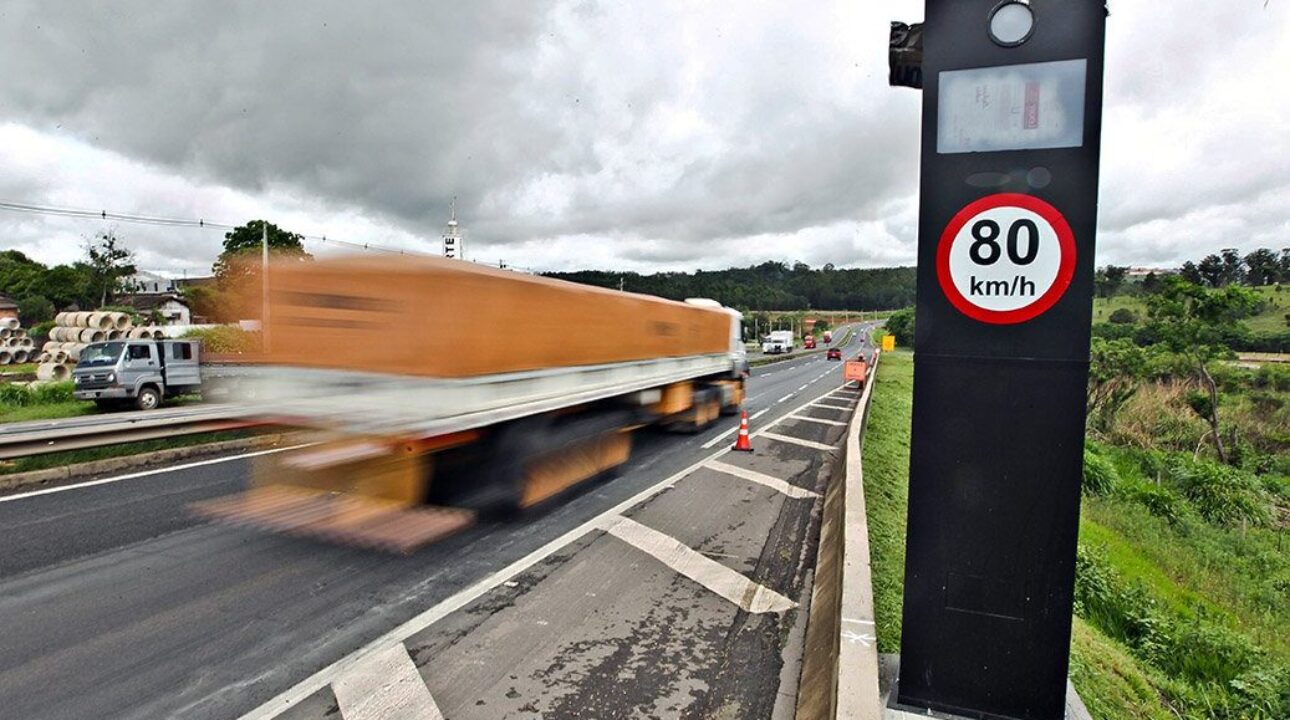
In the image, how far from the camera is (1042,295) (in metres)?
2.62

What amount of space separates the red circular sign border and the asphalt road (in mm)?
3928

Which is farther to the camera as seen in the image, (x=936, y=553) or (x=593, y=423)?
(x=593, y=423)

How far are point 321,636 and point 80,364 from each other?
19.0m

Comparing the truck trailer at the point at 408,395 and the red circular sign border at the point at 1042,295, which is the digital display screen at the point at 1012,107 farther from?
the truck trailer at the point at 408,395

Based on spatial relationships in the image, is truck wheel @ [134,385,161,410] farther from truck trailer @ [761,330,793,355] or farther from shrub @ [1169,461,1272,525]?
truck trailer @ [761,330,793,355]

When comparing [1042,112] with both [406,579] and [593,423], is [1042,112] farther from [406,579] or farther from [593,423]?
[593,423]

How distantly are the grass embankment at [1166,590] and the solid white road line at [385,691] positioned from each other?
2.73 m

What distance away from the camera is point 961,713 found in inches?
111

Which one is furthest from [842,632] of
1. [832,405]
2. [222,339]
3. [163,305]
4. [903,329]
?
[903,329]

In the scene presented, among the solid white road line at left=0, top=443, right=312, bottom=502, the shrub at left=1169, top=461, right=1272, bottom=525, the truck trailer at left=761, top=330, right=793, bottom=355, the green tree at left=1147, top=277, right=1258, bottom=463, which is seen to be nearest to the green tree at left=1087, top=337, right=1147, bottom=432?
the green tree at left=1147, top=277, right=1258, bottom=463

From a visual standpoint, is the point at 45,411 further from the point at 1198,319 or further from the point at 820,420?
the point at 1198,319

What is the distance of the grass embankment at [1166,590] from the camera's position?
215 inches

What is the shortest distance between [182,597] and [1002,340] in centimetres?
607

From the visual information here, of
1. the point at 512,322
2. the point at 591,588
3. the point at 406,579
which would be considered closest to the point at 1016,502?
the point at 591,588
